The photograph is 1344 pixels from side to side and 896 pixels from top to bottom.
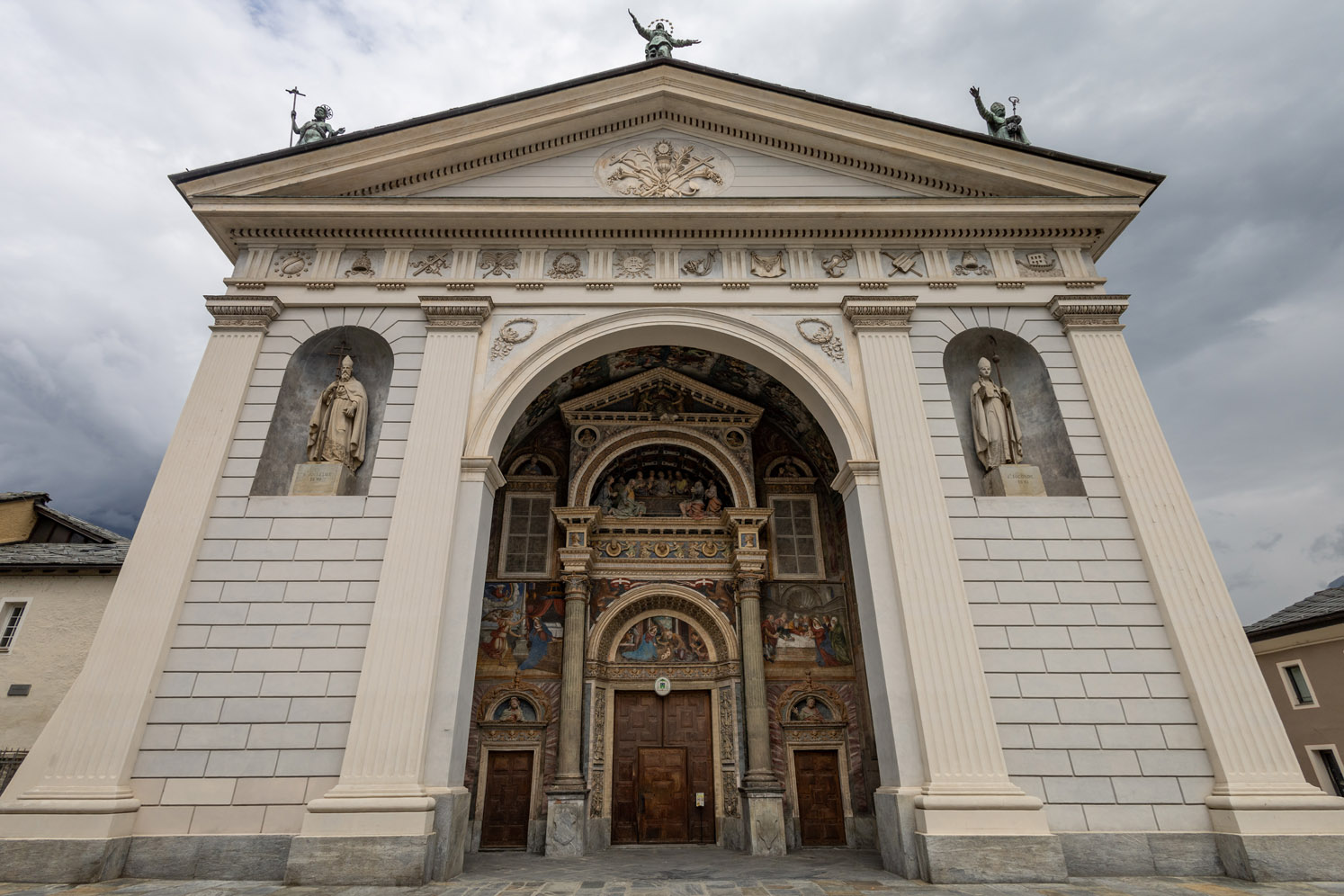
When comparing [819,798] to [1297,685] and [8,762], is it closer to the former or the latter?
[1297,685]

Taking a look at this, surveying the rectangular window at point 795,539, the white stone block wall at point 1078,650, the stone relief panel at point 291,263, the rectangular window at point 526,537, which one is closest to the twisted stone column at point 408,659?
the stone relief panel at point 291,263

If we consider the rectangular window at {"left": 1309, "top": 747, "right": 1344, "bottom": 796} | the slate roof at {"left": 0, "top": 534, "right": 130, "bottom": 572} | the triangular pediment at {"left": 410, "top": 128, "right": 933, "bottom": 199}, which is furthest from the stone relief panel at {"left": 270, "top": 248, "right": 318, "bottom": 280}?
the rectangular window at {"left": 1309, "top": 747, "right": 1344, "bottom": 796}

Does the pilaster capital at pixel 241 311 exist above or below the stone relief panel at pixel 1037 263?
below

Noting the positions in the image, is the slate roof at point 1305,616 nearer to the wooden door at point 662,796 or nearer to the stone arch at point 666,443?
the stone arch at point 666,443

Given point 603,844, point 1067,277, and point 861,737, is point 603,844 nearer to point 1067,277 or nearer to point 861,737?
point 861,737

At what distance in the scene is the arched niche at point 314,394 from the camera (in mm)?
9344

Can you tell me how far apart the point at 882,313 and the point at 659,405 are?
17.2ft

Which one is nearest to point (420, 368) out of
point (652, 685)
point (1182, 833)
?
point (652, 685)

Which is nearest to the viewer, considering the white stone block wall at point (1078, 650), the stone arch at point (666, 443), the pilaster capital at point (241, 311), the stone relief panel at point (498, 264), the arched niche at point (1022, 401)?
the white stone block wall at point (1078, 650)

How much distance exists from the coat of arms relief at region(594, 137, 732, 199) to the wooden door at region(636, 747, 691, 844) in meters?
9.76

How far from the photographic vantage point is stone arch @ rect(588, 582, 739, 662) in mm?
12781

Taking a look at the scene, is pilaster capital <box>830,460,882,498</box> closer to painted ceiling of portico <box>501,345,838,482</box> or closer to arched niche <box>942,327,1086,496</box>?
arched niche <box>942,327,1086,496</box>

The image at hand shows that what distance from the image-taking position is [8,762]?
12.9 m

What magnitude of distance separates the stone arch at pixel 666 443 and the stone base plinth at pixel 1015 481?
4882mm
